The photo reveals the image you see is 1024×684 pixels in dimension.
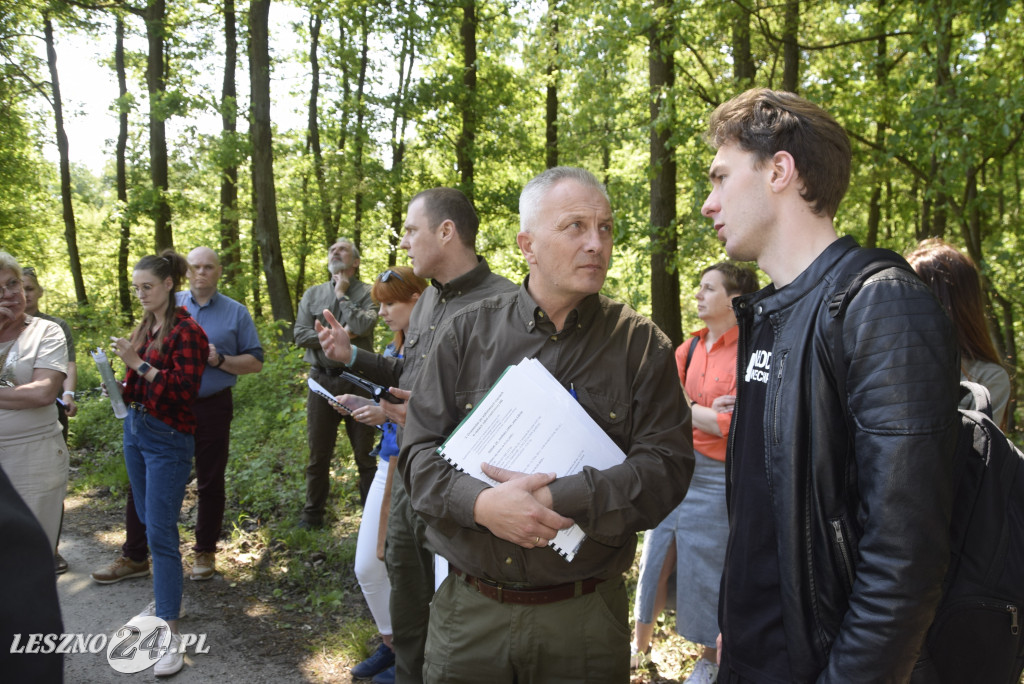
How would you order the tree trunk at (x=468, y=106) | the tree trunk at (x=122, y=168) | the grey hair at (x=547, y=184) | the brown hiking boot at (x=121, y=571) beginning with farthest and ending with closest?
1. the tree trunk at (x=122, y=168)
2. the tree trunk at (x=468, y=106)
3. the brown hiking boot at (x=121, y=571)
4. the grey hair at (x=547, y=184)

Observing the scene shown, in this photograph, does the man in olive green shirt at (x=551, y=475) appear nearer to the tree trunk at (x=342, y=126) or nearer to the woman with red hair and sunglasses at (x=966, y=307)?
the woman with red hair and sunglasses at (x=966, y=307)

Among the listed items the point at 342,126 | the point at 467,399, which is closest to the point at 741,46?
the point at 467,399

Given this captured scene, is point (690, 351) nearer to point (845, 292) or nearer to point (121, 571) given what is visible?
point (845, 292)

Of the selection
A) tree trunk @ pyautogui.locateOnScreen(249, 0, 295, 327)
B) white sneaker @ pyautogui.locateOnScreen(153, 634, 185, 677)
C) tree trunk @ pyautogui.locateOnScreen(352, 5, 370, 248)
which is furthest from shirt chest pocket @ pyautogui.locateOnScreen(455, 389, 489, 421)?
tree trunk @ pyautogui.locateOnScreen(352, 5, 370, 248)

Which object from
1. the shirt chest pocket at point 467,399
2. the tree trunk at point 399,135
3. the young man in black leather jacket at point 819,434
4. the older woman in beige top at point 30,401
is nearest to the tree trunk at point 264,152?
the tree trunk at point 399,135

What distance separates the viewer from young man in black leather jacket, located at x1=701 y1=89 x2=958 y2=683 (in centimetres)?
137

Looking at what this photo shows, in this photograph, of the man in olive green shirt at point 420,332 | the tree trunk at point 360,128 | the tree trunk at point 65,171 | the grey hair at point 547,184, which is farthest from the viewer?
the tree trunk at point 65,171

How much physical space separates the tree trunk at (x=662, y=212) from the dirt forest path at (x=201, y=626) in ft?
19.3

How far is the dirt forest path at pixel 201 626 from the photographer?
417 centimetres

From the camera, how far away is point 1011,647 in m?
1.49

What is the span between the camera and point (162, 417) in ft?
14.4

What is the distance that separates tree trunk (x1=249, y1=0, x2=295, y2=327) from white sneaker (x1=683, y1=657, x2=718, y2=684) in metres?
9.61

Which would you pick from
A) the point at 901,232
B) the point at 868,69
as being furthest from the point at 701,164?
the point at 901,232

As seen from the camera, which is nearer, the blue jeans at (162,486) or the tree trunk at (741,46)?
the blue jeans at (162,486)
